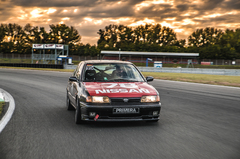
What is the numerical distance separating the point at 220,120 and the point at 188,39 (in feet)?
346

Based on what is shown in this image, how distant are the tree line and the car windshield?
8492 centimetres

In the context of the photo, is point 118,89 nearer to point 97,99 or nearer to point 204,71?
point 97,99

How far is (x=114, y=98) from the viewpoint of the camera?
559 cm

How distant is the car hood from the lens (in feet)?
18.5

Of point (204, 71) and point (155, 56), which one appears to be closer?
point (204, 71)

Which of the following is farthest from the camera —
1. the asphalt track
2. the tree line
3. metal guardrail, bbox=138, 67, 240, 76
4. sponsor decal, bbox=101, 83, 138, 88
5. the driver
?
the tree line

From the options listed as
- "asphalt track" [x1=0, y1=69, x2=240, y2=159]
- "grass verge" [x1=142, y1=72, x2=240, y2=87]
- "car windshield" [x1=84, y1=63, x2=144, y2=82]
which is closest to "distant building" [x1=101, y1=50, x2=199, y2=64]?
"grass verge" [x1=142, y1=72, x2=240, y2=87]

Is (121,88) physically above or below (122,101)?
above

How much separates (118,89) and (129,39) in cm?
10545

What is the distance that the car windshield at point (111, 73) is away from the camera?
6738 mm

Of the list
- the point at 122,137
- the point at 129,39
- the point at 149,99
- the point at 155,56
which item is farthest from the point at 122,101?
the point at 129,39

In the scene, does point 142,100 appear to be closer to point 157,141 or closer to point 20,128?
point 157,141

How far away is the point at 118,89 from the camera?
19.1 feet

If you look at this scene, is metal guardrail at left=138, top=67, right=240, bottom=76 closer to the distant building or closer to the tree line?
the distant building
